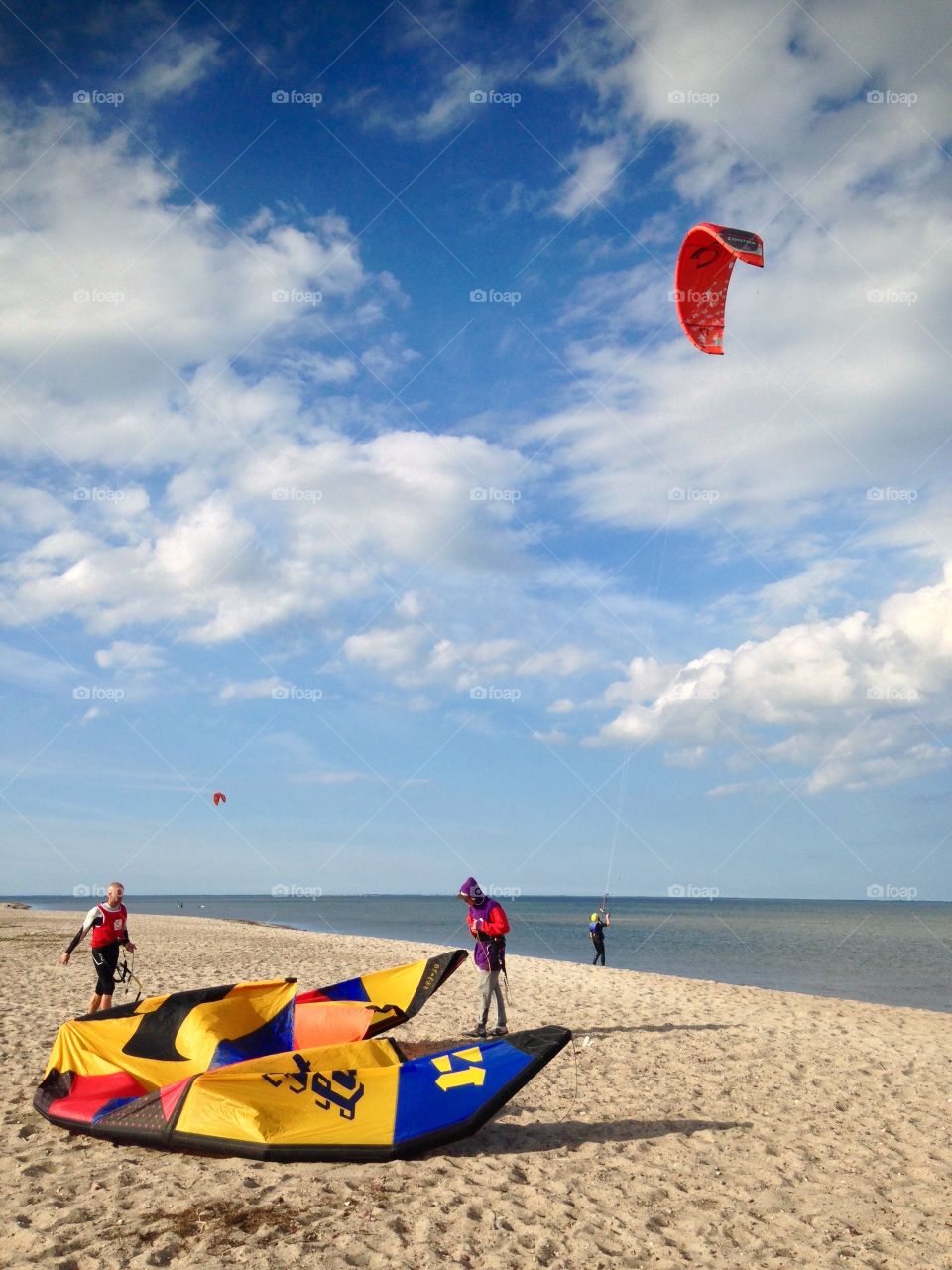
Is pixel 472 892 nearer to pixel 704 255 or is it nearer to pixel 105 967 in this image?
pixel 105 967

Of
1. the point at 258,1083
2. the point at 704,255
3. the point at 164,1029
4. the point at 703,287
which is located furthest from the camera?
the point at 703,287

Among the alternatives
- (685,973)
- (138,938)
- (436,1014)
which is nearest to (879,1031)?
(436,1014)

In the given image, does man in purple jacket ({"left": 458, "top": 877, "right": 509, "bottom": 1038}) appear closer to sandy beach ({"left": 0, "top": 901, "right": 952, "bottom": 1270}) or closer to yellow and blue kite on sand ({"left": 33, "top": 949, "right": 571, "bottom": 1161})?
sandy beach ({"left": 0, "top": 901, "right": 952, "bottom": 1270})

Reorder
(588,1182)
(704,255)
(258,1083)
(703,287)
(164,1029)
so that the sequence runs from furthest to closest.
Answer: (703,287)
(704,255)
(164,1029)
(258,1083)
(588,1182)

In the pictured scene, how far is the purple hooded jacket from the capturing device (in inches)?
355

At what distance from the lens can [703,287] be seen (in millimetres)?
14305

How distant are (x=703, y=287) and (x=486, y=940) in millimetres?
11129

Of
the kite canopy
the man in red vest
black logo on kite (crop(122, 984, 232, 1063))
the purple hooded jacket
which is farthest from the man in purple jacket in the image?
the kite canopy

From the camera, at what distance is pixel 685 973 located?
24656mm

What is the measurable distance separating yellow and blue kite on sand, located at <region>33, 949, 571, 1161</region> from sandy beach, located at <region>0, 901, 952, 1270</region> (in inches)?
6.0

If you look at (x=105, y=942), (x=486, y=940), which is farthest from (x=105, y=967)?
(x=486, y=940)

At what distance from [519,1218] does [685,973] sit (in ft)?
71.2

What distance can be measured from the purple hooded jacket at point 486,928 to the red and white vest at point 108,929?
3.65 meters

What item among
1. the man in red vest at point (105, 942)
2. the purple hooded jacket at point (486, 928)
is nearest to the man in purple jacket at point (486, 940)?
the purple hooded jacket at point (486, 928)
